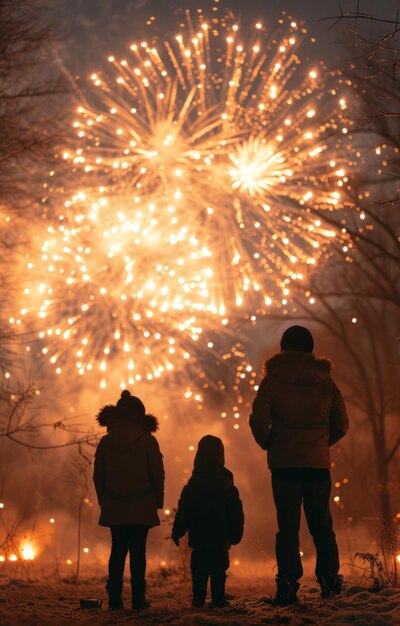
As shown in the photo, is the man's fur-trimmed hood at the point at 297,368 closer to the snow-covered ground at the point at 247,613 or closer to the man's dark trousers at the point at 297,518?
the man's dark trousers at the point at 297,518

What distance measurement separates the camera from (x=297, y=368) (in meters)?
6.22

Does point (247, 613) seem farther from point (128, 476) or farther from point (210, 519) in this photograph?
point (128, 476)

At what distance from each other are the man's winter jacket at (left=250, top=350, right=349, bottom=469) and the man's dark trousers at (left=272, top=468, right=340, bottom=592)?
0.11 meters

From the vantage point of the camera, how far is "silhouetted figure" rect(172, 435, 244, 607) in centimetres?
680

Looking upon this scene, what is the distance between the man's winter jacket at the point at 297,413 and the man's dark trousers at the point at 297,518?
107 mm

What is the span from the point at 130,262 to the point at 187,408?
41.9 ft

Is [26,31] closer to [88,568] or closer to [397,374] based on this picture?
[88,568]

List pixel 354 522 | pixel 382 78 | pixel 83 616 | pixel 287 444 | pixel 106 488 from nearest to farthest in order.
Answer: pixel 287 444 → pixel 83 616 → pixel 106 488 → pixel 382 78 → pixel 354 522

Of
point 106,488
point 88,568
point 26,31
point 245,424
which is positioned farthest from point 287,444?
point 245,424

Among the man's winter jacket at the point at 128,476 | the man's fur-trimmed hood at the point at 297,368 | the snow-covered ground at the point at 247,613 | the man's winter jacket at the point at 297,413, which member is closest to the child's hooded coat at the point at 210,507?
the man's winter jacket at the point at 128,476

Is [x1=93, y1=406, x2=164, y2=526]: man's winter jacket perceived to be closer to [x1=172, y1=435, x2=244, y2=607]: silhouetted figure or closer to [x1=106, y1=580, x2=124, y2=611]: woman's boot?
[x1=172, y1=435, x2=244, y2=607]: silhouetted figure

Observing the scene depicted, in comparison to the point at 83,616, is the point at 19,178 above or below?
above

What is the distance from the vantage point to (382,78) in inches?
597

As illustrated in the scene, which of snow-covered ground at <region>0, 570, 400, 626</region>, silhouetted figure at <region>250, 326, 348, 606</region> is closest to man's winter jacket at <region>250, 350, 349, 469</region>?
silhouetted figure at <region>250, 326, 348, 606</region>
